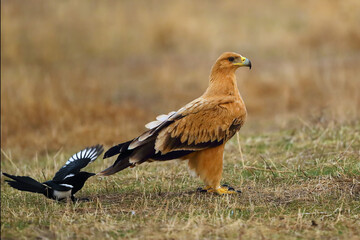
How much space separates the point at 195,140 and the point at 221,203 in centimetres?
65

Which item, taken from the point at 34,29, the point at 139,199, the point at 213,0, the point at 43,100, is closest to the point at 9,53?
the point at 34,29

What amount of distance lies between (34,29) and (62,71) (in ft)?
6.52

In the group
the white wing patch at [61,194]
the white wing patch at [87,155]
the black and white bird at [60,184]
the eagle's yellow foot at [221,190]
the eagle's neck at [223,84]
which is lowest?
the eagle's yellow foot at [221,190]

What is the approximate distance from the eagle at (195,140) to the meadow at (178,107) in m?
0.32

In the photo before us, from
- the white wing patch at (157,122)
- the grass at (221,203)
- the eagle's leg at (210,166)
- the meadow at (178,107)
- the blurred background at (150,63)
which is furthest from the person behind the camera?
the blurred background at (150,63)

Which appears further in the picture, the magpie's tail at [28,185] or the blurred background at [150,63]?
the blurred background at [150,63]

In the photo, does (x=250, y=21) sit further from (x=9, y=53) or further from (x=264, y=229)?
(x=264, y=229)

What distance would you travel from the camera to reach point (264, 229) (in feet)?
16.0

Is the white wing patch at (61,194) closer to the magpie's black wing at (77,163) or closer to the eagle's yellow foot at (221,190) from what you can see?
the magpie's black wing at (77,163)

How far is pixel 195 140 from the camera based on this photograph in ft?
19.7

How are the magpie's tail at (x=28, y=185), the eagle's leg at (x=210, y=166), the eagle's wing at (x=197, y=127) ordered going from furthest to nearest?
the eagle's leg at (x=210, y=166)
the eagle's wing at (x=197, y=127)
the magpie's tail at (x=28, y=185)

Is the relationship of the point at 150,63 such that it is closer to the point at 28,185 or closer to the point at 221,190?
the point at 221,190

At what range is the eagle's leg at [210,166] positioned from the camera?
6.12 m

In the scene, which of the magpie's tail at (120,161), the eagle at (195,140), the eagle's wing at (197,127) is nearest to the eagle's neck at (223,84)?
the eagle at (195,140)
